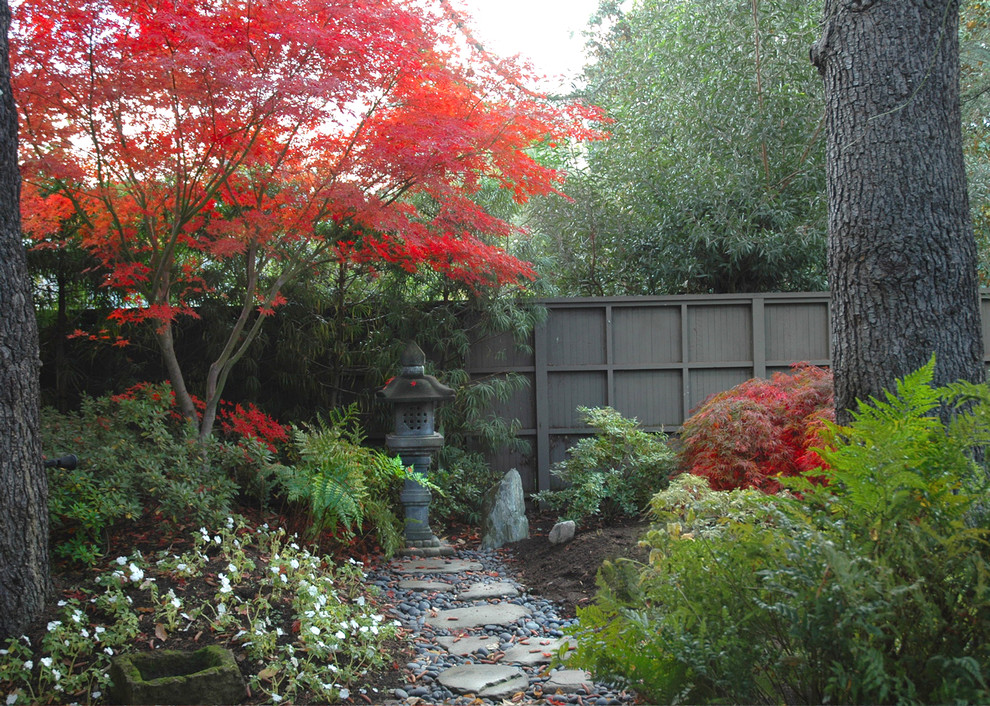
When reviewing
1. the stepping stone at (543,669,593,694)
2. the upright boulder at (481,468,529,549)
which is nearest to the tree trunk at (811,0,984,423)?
the stepping stone at (543,669,593,694)

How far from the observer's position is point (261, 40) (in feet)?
13.0

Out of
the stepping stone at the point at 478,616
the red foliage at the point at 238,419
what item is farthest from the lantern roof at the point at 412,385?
the stepping stone at the point at 478,616

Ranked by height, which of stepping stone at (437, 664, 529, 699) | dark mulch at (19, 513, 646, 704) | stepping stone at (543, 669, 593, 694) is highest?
dark mulch at (19, 513, 646, 704)

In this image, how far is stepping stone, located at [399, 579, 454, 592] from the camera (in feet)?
13.9

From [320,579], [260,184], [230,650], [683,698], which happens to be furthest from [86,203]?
[683,698]

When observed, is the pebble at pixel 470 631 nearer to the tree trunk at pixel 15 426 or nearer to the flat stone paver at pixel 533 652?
the flat stone paver at pixel 533 652

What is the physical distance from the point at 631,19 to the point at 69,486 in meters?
9.77

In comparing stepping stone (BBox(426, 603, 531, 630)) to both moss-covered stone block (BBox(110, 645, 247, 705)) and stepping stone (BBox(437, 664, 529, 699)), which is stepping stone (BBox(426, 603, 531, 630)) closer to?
stepping stone (BBox(437, 664, 529, 699))

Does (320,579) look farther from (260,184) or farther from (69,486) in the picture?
(260,184)

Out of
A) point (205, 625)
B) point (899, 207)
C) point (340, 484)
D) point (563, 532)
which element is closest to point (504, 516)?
point (563, 532)

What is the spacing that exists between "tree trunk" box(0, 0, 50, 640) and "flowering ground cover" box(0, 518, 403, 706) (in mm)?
147

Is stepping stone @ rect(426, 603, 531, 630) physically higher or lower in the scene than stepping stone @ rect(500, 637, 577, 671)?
lower

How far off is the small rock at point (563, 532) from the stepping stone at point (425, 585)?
809mm

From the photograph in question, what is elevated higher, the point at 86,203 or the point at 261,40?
the point at 261,40
